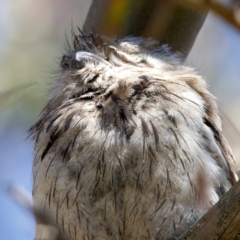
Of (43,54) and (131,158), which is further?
(43,54)

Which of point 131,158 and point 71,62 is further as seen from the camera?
point 71,62

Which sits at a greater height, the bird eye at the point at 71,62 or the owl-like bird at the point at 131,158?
the bird eye at the point at 71,62

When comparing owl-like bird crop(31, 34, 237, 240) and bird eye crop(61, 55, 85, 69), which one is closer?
owl-like bird crop(31, 34, 237, 240)

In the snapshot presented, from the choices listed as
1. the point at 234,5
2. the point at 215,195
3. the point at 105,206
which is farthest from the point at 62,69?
the point at 234,5

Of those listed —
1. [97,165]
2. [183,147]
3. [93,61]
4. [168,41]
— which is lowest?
[97,165]

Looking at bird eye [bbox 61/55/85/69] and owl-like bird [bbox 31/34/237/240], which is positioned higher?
bird eye [bbox 61/55/85/69]

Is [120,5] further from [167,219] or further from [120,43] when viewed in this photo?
[167,219]

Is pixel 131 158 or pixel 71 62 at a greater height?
pixel 71 62

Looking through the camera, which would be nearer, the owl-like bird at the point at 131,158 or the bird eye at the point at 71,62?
the owl-like bird at the point at 131,158
